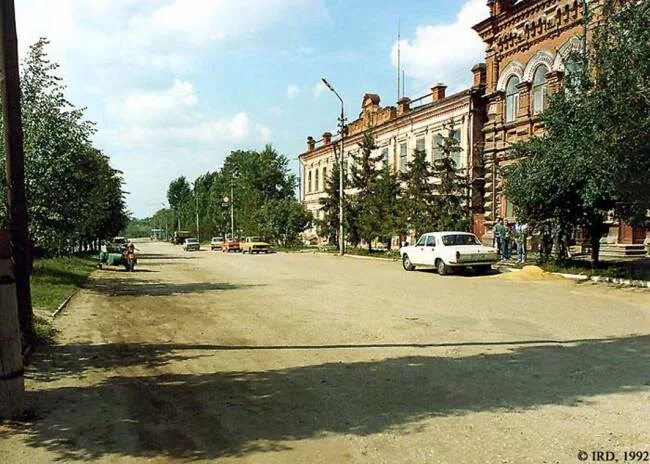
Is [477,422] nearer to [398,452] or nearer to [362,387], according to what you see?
[398,452]

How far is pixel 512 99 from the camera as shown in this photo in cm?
3058

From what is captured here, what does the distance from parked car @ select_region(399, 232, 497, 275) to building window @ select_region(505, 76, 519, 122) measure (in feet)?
33.1

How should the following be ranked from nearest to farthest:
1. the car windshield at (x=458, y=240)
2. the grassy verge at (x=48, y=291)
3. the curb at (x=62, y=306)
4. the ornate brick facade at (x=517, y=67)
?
the grassy verge at (x=48, y=291)
the curb at (x=62, y=306)
the car windshield at (x=458, y=240)
the ornate brick facade at (x=517, y=67)

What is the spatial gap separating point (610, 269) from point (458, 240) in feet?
17.8

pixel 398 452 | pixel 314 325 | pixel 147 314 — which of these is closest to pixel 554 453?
pixel 398 452

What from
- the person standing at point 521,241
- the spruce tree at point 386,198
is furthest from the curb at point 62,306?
the spruce tree at point 386,198

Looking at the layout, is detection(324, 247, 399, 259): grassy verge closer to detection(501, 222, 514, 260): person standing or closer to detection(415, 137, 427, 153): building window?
detection(415, 137, 427, 153): building window

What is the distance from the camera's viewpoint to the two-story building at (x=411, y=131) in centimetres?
A: 3578

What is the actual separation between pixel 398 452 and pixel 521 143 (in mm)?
18905

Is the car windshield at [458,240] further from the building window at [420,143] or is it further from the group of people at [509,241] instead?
the building window at [420,143]

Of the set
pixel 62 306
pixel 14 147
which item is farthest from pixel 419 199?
pixel 14 147

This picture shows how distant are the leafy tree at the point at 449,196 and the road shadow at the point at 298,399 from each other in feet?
70.4

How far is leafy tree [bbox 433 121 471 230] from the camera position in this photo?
97.5 feet

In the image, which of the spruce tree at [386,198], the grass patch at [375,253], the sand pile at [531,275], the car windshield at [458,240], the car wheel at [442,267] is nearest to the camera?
the sand pile at [531,275]
